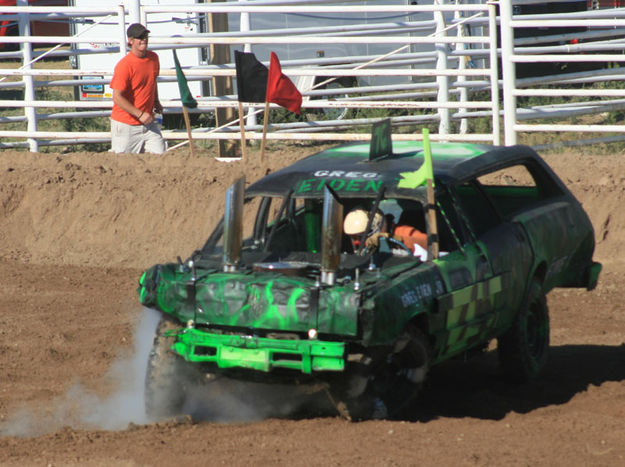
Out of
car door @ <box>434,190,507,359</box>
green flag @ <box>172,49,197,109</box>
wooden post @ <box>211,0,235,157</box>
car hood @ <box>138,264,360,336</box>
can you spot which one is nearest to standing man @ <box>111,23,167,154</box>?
green flag @ <box>172,49,197,109</box>

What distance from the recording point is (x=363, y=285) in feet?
18.9

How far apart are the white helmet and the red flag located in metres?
5.04

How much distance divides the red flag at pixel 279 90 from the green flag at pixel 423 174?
5221 mm

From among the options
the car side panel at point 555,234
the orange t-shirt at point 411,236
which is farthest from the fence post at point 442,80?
the orange t-shirt at point 411,236

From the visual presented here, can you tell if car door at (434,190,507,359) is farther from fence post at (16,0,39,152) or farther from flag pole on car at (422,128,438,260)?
fence post at (16,0,39,152)

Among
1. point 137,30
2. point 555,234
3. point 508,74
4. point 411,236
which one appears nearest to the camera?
point 411,236

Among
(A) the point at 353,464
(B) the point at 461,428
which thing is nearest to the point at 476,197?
(B) the point at 461,428

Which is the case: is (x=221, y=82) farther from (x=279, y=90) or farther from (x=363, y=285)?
(x=363, y=285)

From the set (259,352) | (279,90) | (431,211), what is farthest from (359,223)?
(279,90)

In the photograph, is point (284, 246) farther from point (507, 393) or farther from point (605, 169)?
point (605, 169)

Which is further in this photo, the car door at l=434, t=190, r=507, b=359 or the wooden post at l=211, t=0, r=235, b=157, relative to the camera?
the wooden post at l=211, t=0, r=235, b=157

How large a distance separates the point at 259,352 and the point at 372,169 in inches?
66.0

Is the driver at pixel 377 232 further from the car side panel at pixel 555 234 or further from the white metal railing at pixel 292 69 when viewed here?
the white metal railing at pixel 292 69

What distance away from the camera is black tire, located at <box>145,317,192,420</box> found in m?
6.34
